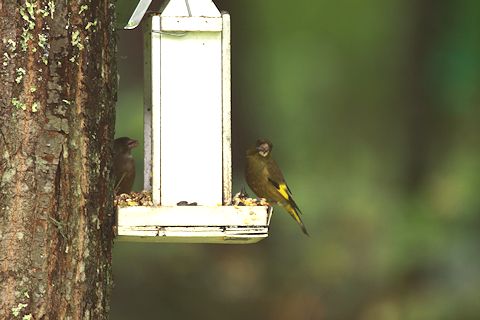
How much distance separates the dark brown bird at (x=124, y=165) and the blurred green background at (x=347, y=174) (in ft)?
13.6

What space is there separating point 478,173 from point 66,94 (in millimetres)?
6497

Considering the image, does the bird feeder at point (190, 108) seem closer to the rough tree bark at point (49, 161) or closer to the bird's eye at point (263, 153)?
the rough tree bark at point (49, 161)

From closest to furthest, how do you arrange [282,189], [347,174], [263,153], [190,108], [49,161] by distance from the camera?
1. [49,161]
2. [190,108]
3. [263,153]
4. [282,189]
5. [347,174]

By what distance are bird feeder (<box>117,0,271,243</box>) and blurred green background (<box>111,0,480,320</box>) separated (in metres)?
4.63

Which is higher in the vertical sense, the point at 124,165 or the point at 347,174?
the point at 124,165

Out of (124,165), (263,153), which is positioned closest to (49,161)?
(124,165)

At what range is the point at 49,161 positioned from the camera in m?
2.99

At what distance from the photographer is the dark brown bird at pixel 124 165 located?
12.2ft

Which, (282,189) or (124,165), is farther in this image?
(282,189)

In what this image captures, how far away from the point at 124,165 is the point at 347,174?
6375 millimetres

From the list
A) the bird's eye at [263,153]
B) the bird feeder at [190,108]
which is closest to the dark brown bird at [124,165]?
the bird feeder at [190,108]

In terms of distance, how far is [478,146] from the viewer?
362 inches

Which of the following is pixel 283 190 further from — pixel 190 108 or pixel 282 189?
pixel 190 108

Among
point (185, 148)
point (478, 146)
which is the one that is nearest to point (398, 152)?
point (478, 146)
